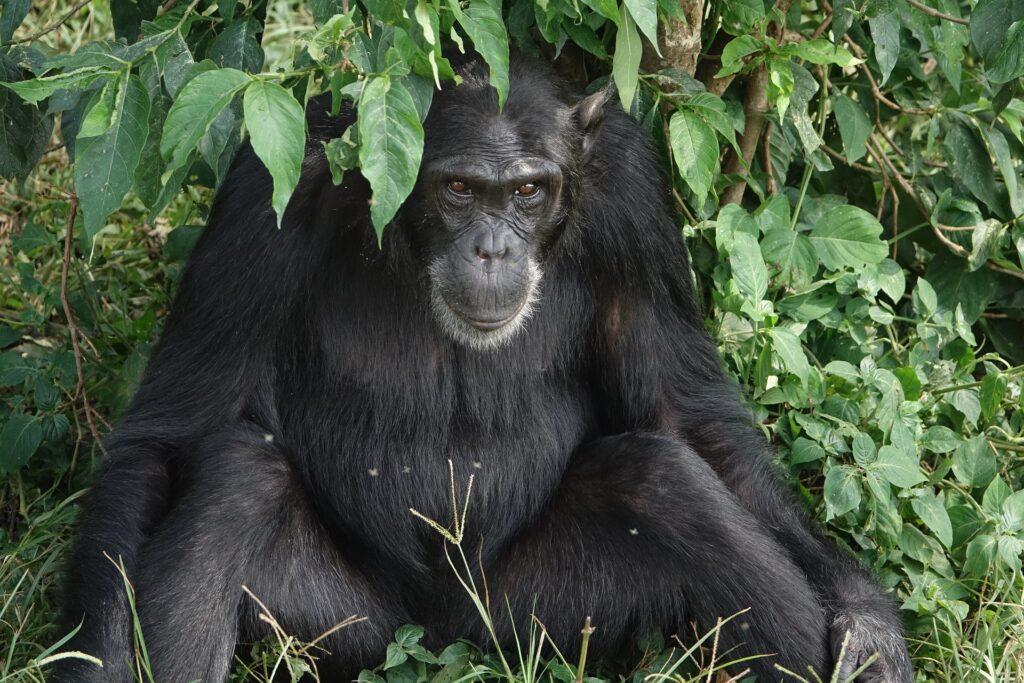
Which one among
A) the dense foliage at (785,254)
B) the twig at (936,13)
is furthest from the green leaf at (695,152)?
the twig at (936,13)

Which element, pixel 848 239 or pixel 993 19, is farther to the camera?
pixel 848 239

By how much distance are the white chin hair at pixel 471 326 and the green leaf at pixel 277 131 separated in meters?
1.65

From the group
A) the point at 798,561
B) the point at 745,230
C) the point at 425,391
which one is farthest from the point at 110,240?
the point at 798,561

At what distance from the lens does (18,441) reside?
6.12 meters

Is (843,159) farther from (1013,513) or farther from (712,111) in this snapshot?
(1013,513)

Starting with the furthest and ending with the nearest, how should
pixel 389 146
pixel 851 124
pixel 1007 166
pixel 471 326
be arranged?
pixel 851 124 < pixel 1007 166 < pixel 471 326 < pixel 389 146

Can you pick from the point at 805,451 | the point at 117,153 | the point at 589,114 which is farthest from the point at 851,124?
the point at 117,153

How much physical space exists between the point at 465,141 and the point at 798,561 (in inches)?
89.2

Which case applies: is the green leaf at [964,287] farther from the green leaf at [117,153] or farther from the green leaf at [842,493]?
the green leaf at [117,153]

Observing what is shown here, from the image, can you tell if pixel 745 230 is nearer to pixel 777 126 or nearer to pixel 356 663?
pixel 777 126

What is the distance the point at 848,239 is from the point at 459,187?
6.87 ft

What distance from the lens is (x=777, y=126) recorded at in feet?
22.5

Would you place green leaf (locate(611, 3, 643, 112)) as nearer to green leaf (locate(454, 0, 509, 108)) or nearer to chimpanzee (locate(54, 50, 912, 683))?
chimpanzee (locate(54, 50, 912, 683))

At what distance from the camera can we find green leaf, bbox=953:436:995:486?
5.93 m
